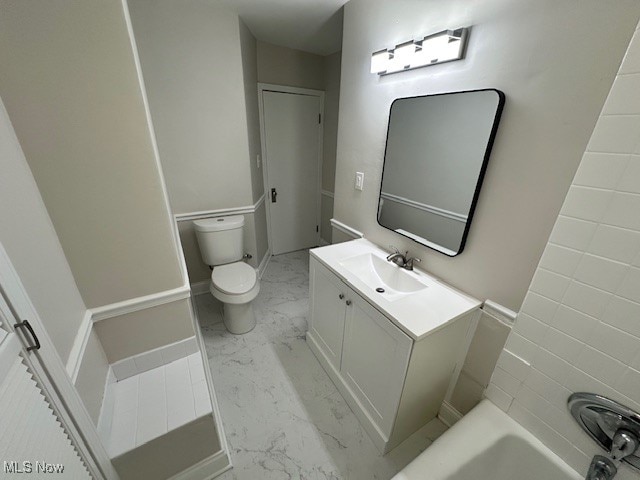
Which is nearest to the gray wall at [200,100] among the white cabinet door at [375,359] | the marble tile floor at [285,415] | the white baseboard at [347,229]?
the white baseboard at [347,229]

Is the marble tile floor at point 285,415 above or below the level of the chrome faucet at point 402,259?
below

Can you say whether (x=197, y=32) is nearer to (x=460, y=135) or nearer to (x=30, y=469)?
(x=460, y=135)

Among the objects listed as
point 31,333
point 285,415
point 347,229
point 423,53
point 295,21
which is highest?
point 295,21

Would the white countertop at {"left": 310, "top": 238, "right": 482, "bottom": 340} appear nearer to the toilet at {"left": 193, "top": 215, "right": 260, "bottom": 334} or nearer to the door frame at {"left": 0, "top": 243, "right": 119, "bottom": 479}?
the toilet at {"left": 193, "top": 215, "right": 260, "bottom": 334}

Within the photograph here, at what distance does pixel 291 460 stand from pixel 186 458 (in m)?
0.49

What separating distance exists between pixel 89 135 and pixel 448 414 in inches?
82.7

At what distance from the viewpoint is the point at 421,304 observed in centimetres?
120

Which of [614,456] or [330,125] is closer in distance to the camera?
[614,456]

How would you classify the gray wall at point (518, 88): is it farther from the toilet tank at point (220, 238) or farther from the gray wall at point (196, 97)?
the toilet tank at point (220, 238)

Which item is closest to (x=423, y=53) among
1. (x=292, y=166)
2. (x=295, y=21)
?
(x=295, y=21)

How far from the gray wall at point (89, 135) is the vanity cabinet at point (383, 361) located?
941 millimetres

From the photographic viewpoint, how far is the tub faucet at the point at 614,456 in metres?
0.77

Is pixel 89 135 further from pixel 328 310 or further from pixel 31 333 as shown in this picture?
pixel 328 310

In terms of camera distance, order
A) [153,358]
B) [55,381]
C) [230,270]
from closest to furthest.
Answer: [55,381] → [153,358] → [230,270]
